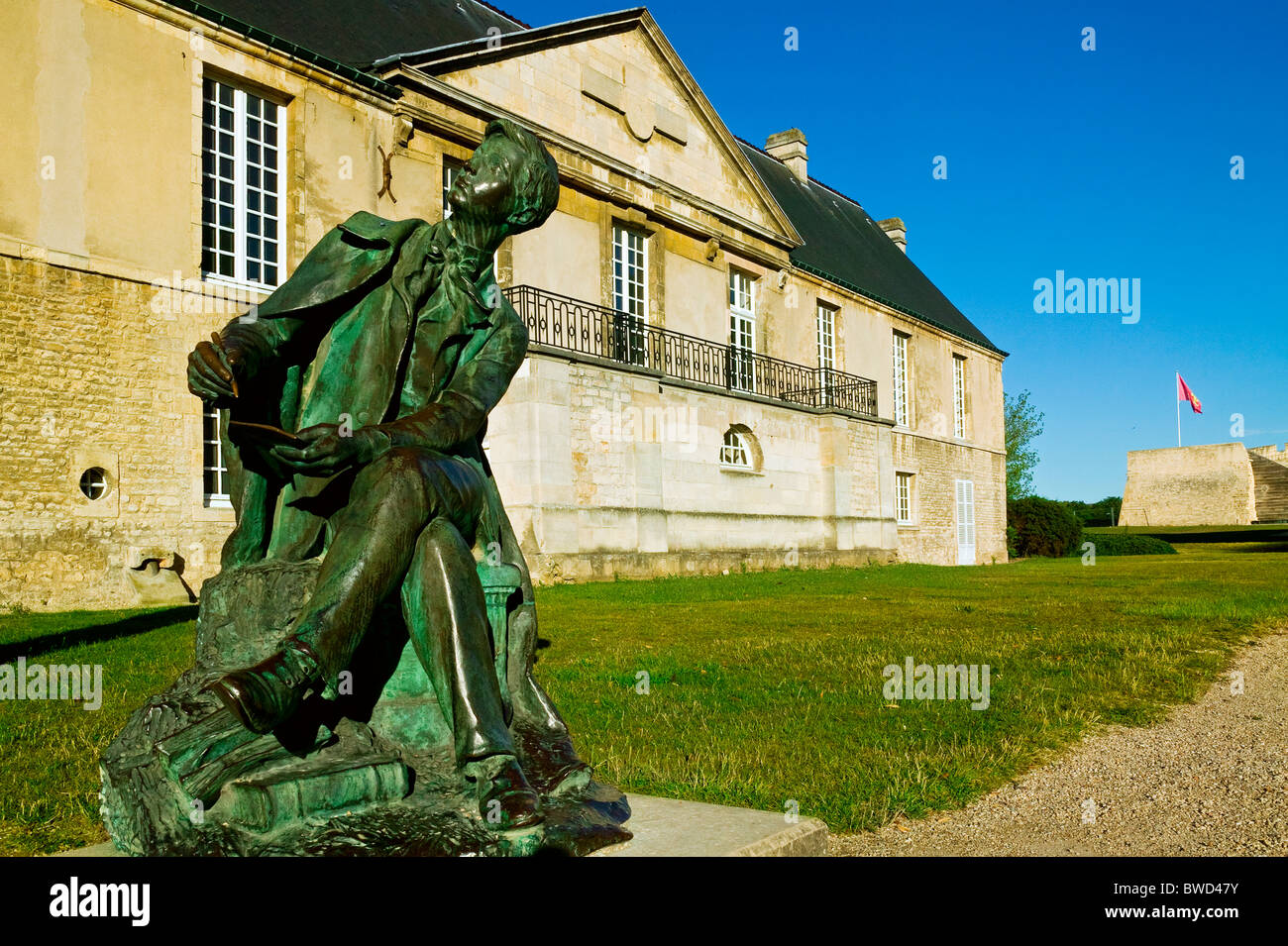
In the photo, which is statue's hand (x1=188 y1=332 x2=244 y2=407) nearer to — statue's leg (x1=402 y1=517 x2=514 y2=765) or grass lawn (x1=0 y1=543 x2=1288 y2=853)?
statue's leg (x1=402 y1=517 x2=514 y2=765)

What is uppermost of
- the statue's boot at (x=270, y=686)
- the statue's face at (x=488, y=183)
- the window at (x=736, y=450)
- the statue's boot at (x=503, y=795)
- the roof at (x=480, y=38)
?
the roof at (x=480, y=38)

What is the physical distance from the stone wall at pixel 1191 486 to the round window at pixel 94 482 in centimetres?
6583

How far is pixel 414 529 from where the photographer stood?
2.49 meters

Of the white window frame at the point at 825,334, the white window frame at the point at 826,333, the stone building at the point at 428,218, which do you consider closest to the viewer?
the stone building at the point at 428,218

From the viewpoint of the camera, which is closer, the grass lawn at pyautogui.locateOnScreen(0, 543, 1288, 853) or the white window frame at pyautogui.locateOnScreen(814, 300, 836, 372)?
the grass lawn at pyautogui.locateOnScreen(0, 543, 1288, 853)

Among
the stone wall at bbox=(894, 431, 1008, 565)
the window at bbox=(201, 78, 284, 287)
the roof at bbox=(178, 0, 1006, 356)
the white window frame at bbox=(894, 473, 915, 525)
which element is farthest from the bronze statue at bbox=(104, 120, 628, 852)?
the white window frame at bbox=(894, 473, 915, 525)

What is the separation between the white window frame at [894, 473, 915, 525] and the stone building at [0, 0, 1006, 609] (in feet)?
9.24

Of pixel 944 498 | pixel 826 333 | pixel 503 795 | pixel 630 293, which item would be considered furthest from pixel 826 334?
pixel 503 795

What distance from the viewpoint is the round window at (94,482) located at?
12.0m

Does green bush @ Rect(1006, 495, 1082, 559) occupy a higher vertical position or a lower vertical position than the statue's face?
lower

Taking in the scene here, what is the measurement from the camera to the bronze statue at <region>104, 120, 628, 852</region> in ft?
7.89

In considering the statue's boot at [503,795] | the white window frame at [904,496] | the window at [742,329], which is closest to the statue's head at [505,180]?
the statue's boot at [503,795]

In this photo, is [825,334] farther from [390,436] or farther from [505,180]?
[390,436]

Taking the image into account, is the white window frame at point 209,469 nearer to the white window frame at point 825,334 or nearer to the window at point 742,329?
the window at point 742,329
